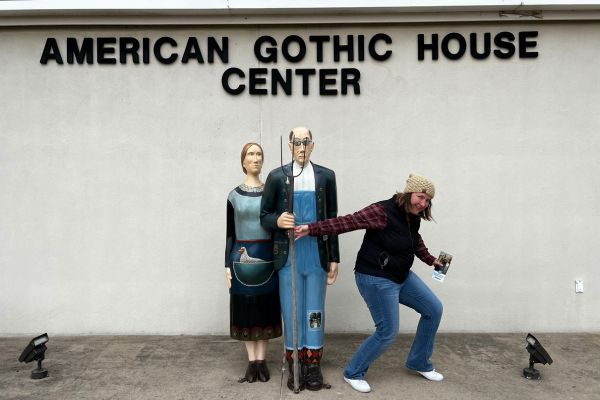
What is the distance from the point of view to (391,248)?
3754 millimetres

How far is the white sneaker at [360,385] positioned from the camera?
386 centimetres

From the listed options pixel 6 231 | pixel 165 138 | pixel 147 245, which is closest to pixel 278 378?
pixel 147 245

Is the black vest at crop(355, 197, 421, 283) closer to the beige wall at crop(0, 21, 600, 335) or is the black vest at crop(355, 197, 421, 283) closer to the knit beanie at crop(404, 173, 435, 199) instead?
the knit beanie at crop(404, 173, 435, 199)

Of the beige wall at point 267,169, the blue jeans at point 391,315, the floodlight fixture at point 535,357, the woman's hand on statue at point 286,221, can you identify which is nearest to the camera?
the woman's hand on statue at point 286,221

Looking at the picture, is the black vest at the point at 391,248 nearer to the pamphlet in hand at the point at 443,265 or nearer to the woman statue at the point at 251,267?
the pamphlet in hand at the point at 443,265

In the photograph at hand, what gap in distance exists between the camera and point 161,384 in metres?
4.05

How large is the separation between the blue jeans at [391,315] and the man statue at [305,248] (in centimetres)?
29

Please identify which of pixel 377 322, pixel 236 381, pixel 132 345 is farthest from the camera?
pixel 132 345

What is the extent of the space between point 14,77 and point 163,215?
2063 mm

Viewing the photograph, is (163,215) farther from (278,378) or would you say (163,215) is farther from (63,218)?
(278,378)

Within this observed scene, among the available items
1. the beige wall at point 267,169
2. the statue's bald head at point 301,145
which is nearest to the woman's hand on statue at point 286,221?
the statue's bald head at point 301,145

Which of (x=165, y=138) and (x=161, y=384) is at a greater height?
(x=165, y=138)

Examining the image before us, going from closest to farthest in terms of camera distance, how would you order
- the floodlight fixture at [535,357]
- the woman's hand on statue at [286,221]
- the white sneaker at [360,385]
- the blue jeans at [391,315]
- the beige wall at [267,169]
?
the woman's hand on statue at [286,221]
the blue jeans at [391,315]
the white sneaker at [360,385]
the floodlight fixture at [535,357]
the beige wall at [267,169]

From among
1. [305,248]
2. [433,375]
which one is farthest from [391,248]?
[433,375]
